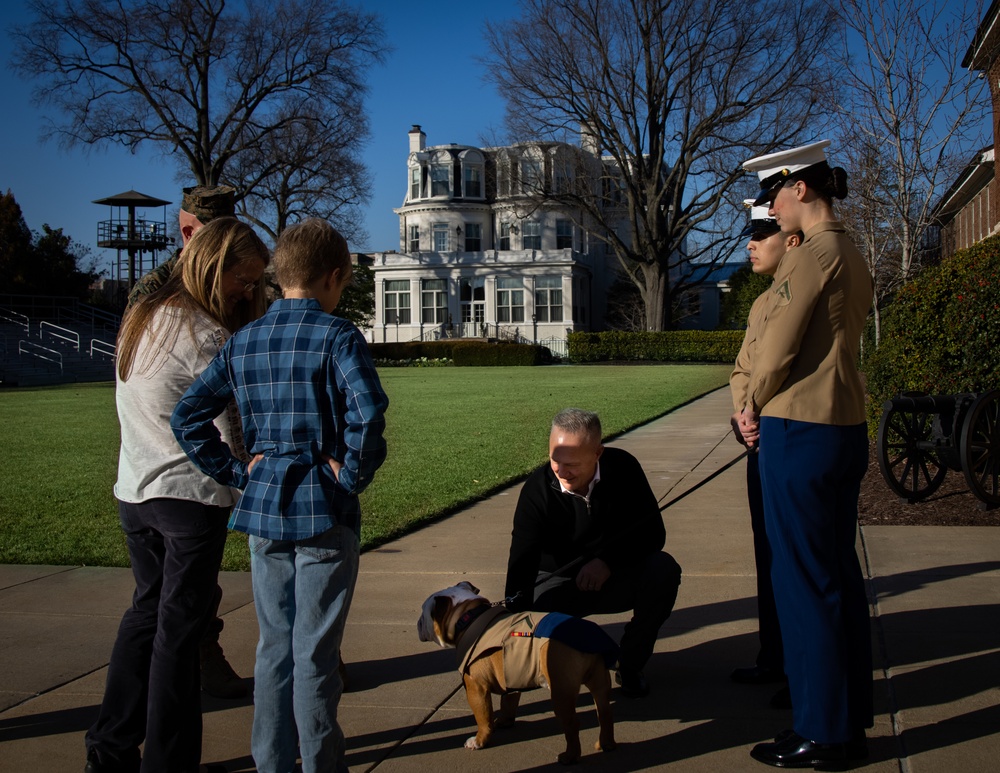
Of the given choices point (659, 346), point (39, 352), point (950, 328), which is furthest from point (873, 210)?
point (39, 352)

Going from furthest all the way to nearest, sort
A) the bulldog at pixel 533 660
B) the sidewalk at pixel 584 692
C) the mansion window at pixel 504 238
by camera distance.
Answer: the mansion window at pixel 504 238 → the sidewalk at pixel 584 692 → the bulldog at pixel 533 660

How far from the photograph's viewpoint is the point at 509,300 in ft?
181

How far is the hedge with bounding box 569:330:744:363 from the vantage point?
4316 cm

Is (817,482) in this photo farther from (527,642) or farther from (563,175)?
(563,175)

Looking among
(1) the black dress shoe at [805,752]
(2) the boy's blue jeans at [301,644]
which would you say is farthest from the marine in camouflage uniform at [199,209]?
(1) the black dress shoe at [805,752]

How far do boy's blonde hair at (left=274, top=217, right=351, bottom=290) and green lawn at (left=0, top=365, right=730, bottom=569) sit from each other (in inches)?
150

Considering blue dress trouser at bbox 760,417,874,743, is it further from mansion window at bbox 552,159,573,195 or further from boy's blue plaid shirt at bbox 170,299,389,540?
mansion window at bbox 552,159,573,195

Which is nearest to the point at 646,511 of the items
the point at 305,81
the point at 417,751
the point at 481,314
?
the point at 417,751

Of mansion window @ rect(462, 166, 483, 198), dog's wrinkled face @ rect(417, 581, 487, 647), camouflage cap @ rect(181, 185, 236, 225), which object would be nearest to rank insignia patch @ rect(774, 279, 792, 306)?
dog's wrinkled face @ rect(417, 581, 487, 647)

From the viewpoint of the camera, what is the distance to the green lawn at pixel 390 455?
24.0 ft

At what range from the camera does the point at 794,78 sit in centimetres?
3778

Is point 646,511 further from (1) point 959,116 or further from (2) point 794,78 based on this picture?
(2) point 794,78

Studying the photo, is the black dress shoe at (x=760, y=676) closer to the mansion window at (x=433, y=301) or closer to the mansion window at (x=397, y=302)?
the mansion window at (x=433, y=301)

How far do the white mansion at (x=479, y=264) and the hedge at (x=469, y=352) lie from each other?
732 centimetres
